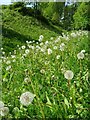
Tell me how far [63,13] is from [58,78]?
44802 mm

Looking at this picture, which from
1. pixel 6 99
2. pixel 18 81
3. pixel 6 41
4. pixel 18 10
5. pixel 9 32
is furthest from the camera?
pixel 18 10

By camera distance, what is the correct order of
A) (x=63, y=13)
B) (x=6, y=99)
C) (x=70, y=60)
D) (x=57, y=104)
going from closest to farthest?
1. (x=57, y=104)
2. (x=6, y=99)
3. (x=70, y=60)
4. (x=63, y=13)

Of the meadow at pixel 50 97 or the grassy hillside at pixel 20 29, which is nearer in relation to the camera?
the meadow at pixel 50 97

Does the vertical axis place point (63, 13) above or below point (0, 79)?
below

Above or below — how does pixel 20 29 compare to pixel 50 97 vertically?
below

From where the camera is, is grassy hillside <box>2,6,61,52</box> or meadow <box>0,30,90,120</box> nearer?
meadow <box>0,30,90,120</box>

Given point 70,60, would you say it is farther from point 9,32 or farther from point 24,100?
point 9,32

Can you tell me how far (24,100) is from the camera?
2.18m

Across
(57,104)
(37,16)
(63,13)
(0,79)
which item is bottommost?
(63,13)

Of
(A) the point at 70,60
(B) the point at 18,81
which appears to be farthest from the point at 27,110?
(A) the point at 70,60

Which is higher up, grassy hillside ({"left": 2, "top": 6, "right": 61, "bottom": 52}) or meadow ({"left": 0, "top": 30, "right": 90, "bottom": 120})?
meadow ({"left": 0, "top": 30, "right": 90, "bottom": 120})

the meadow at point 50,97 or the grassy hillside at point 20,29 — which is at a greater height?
the meadow at point 50,97

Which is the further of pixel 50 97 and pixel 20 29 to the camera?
pixel 20 29

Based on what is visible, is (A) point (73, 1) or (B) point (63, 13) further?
(B) point (63, 13)
